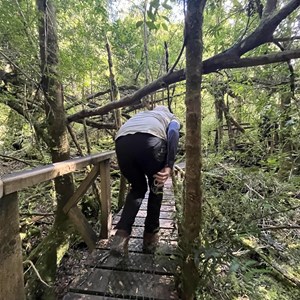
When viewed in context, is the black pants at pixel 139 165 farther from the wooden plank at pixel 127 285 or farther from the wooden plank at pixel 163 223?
the wooden plank at pixel 163 223

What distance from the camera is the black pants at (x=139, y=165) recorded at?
216cm

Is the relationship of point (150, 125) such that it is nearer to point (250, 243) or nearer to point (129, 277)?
point (129, 277)

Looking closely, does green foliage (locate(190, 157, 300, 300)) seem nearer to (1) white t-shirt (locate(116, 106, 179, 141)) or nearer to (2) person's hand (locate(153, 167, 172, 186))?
(2) person's hand (locate(153, 167, 172, 186))

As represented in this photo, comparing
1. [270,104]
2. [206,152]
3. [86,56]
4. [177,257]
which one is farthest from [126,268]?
[206,152]

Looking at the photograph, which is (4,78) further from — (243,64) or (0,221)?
(243,64)

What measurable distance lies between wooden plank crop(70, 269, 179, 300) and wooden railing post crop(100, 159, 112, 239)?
0.70 meters

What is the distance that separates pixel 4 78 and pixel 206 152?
413 cm

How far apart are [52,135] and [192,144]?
225cm

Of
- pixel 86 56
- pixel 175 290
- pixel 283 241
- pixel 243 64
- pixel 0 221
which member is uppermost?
pixel 86 56

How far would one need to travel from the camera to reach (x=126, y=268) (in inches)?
81.6

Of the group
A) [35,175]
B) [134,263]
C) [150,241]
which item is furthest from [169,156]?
[35,175]

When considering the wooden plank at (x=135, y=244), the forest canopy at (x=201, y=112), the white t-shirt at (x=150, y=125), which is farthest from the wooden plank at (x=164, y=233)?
the white t-shirt at (x=150, y=125)

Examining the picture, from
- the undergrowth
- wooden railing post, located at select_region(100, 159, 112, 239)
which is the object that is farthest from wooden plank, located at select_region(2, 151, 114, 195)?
the undergrowth

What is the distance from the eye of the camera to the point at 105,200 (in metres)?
2.85
